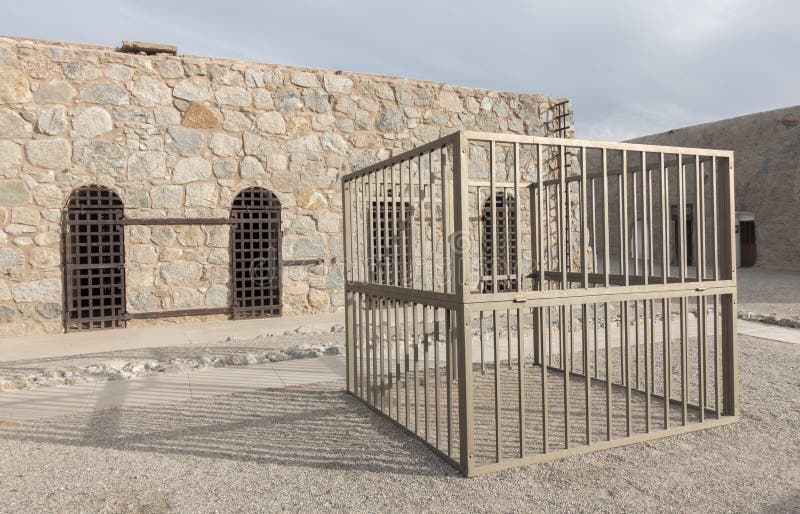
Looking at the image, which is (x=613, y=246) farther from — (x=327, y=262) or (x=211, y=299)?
(x=211, y=299)

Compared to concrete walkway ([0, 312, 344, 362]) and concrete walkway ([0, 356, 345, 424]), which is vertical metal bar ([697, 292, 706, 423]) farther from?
concrete walkway ([0, 312, 344, 362])

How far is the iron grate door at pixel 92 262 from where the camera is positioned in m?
7.82

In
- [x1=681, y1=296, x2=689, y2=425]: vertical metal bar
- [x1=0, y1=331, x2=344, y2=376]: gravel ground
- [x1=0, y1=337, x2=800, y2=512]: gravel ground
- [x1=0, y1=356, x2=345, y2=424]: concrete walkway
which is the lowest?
[x1=0, y1=337, x2=800, y2=512]: gravel ground

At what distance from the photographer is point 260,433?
3.77 m

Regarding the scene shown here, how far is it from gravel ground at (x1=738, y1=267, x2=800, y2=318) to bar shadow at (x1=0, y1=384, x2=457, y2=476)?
6693mm

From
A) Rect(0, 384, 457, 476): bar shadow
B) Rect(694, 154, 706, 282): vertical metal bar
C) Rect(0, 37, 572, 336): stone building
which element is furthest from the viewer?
Rect(0, 37, 572, 336): stone building

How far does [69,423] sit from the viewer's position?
404 centimetres

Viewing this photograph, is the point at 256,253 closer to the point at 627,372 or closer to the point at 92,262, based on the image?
the point at 92,262

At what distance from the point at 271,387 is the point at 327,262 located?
172 inches

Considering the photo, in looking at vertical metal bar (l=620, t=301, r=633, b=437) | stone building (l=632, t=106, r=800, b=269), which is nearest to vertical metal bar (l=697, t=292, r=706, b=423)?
vertical metal bar (l=620, t=301, r=633, b=437)

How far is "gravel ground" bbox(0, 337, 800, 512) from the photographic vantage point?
2.76 m

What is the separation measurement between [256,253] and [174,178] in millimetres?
1566

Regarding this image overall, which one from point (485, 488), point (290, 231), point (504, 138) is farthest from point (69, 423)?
point (290, 231)

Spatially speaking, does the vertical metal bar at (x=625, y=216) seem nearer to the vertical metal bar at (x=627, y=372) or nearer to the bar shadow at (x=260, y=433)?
the vertical metal bar at (x=627, y=372)
